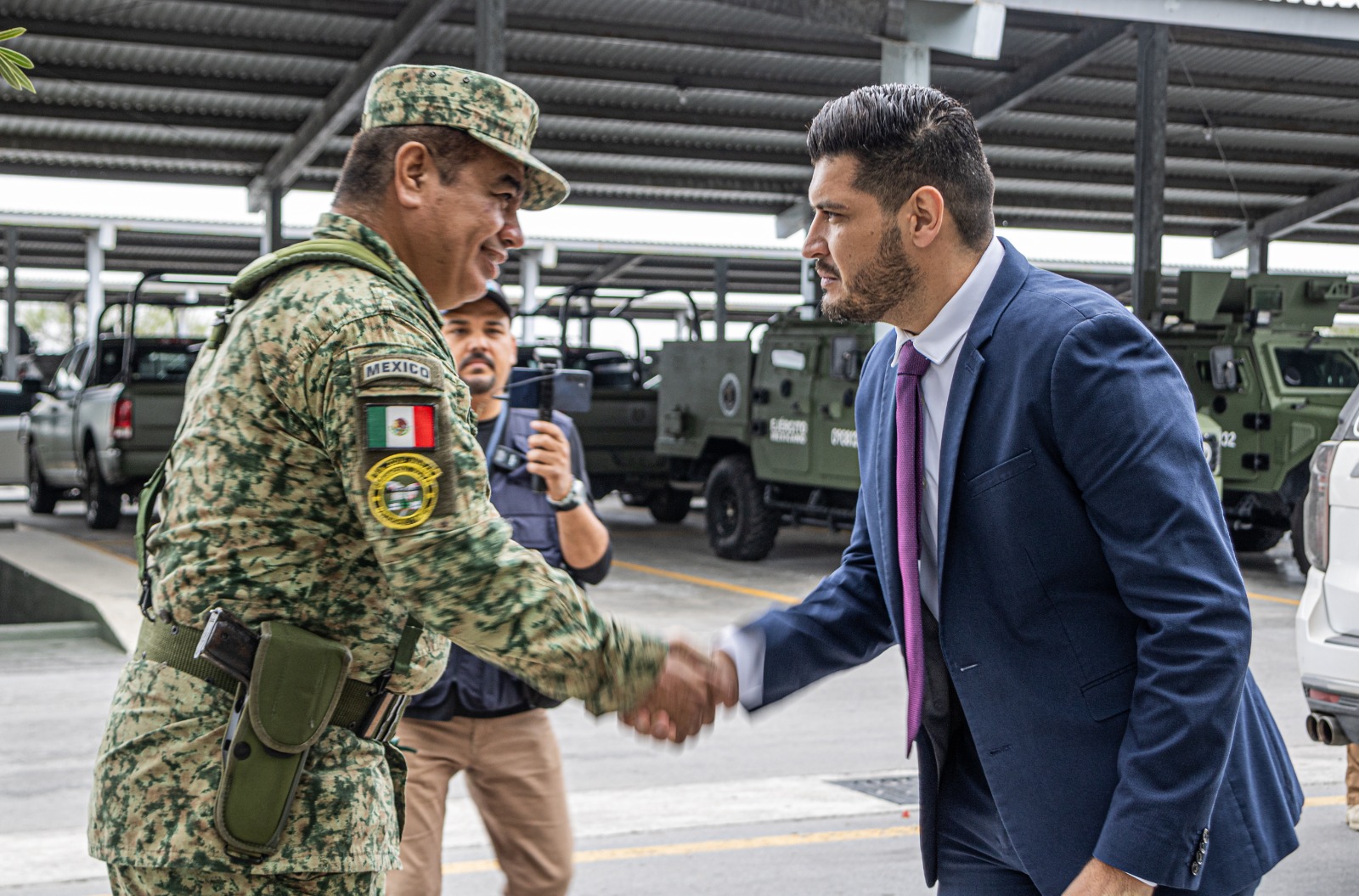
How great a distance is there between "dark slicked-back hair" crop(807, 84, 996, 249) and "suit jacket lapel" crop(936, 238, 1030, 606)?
0.11 metres

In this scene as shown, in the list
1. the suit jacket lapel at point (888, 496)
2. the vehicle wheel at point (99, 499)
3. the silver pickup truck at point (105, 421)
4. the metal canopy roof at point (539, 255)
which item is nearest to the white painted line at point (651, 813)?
the suit jacket lapel at point (888, 496)

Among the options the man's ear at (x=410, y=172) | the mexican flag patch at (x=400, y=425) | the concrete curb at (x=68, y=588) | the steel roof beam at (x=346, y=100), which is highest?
the steel roof beam at (x=346, y=100)

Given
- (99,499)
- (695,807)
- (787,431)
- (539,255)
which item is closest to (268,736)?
(695,807)

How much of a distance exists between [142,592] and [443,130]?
2.73ft

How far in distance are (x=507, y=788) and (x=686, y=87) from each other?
16740 mm

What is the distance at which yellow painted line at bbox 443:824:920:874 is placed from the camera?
507cm

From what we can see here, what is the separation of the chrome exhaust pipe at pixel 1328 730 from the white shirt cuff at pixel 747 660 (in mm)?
2732

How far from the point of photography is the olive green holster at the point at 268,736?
205 cm

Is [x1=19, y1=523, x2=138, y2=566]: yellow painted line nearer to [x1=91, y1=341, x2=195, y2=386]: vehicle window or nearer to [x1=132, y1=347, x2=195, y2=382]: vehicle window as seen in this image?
[x1=91, y1=341, x2=195, y2=386]: vehicle window

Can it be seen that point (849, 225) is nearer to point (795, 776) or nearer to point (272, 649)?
point (272, 649)

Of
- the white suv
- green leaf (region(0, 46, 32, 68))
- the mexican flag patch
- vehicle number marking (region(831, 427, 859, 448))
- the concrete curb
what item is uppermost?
green leaf (region(0, 46, 32, 68))

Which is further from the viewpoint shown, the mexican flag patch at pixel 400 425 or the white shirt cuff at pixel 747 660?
the white shirt cuff at pixel 747 660

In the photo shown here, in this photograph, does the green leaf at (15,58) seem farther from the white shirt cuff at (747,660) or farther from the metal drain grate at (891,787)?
the metal drain grate at (891,787)

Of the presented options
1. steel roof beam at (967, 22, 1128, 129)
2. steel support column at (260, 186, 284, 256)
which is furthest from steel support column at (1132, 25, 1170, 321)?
steel support column at (260, 186, 284, 256)
